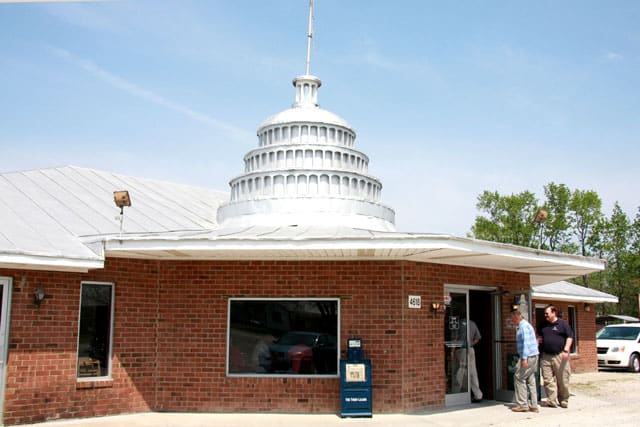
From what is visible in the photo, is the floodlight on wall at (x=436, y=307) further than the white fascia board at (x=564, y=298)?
No

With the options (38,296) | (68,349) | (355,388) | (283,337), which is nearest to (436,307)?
(355,388)

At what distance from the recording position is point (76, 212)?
13102 millimetres

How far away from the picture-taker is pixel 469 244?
1054 centimetres

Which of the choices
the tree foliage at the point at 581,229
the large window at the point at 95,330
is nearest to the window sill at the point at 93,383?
the large window at the point at 95,330

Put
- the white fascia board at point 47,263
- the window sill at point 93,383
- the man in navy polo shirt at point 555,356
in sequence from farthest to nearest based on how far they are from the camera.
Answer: the man in navy polo shirt at point 555,356 < the window sill at point 93,383 < the white fascia board at point 47,263

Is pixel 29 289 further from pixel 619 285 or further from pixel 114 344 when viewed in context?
pixel 619 285

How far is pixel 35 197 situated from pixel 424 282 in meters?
7.80

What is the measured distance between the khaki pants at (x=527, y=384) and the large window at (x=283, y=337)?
3.45m

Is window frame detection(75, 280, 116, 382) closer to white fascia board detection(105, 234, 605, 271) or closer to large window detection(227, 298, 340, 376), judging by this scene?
white fascia board detection(105, 234, 605, 271)

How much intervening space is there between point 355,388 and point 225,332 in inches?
99.6

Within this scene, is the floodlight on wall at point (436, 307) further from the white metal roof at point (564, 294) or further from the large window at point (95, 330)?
the white metal roof at point (564, 294)

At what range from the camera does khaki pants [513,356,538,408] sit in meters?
12.2

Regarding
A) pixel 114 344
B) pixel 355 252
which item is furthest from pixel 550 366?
pixel 114 344

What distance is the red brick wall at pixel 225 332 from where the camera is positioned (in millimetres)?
11523
